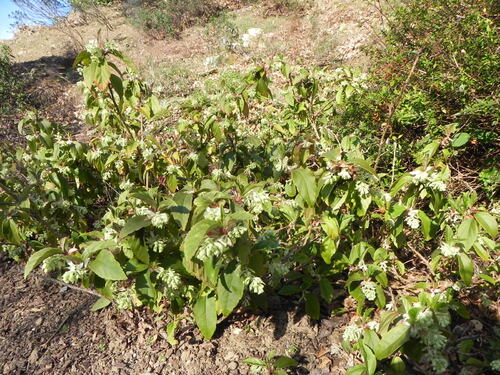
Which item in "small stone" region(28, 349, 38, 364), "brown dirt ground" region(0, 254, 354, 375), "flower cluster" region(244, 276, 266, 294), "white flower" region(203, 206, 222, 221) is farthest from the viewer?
"small stone" region(28, 349, 38, 364)

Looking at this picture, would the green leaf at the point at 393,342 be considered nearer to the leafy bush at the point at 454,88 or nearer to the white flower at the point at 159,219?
the white flower at the point at 159,219

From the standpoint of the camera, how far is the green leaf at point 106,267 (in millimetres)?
1318

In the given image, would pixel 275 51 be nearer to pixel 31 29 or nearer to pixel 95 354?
pixel 95 354

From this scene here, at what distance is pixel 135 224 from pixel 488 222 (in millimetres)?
1407

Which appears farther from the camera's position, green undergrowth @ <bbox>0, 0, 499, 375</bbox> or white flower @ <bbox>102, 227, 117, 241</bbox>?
white flower @ <bbox>102, 227, 117, 241</bbox>

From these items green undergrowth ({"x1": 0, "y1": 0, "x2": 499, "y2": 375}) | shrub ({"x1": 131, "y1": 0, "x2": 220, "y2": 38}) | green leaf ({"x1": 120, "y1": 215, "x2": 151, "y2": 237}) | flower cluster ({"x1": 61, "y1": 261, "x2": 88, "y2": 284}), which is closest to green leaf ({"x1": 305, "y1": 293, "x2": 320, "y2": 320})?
green undergrowth ({"x1": 0, "y1": 0, "x2": 499, "y2": 375})

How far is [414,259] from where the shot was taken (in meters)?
2.38

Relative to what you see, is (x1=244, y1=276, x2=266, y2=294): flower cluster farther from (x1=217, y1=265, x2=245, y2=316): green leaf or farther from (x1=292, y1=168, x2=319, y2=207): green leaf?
(x1=292, y1=168, x2=319, y2=207): green leaf

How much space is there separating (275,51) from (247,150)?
685 centimetres

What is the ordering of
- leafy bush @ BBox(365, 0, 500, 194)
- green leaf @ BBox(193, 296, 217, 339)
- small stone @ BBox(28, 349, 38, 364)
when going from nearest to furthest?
green leaf @ BBox(193, 296, 217, 339)
small stone @ BBox(28, 349, 38, 364)
leafy bush @ BBox(365, 0, 500, 194)

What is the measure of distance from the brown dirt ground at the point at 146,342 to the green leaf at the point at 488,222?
39.3 inches

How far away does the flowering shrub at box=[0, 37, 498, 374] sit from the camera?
1378mm

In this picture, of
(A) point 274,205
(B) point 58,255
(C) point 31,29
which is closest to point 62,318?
(B) point 58,255

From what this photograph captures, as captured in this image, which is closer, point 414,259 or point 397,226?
point 397,226
